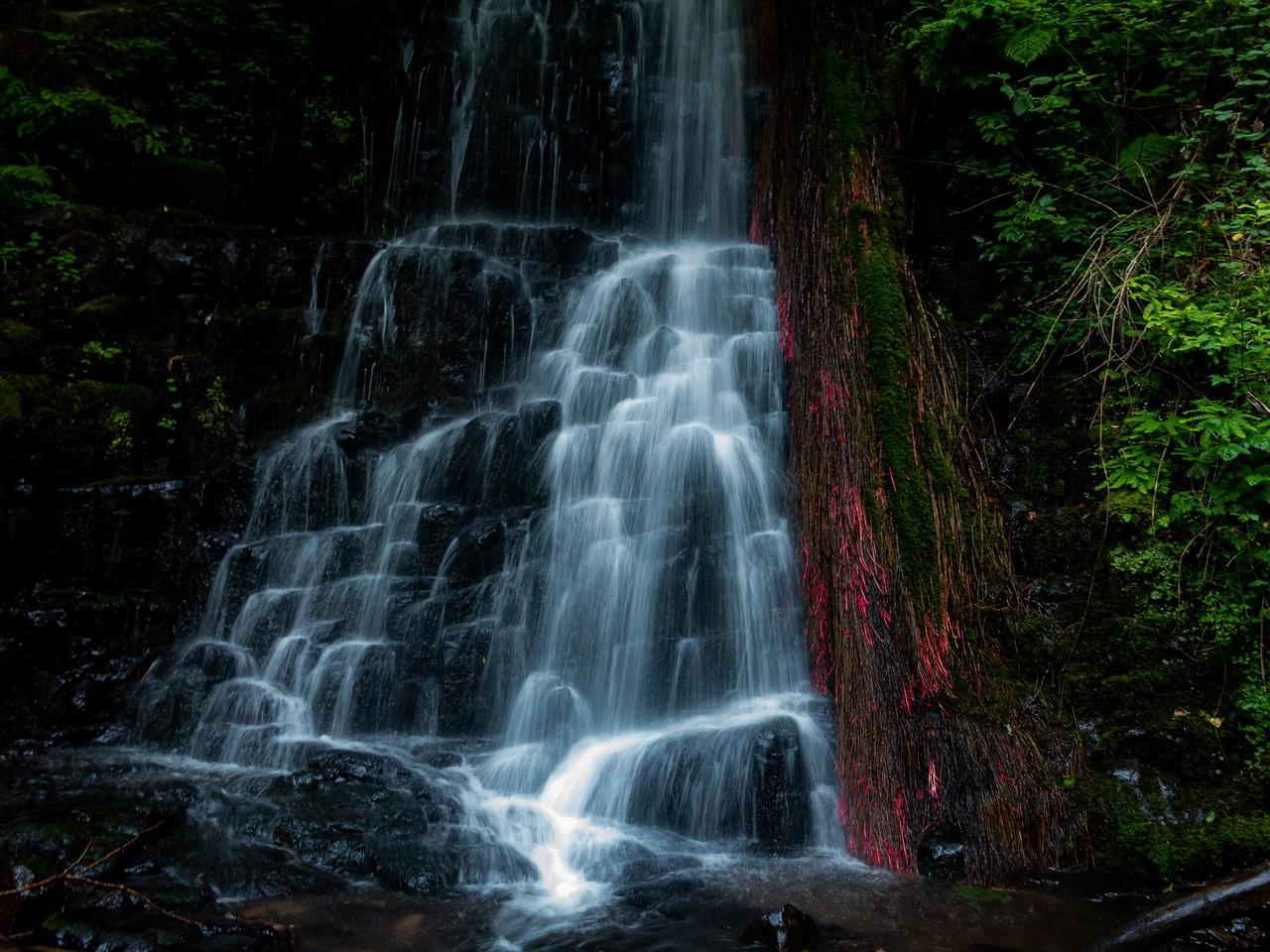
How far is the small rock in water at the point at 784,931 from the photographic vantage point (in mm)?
3746

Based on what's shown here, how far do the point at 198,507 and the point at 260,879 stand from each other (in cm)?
500

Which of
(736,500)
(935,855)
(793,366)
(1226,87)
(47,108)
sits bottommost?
(935,855)

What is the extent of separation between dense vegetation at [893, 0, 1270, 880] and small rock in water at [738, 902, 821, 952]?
205 centimetres

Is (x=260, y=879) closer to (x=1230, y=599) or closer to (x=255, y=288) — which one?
(x=1230, y=599)

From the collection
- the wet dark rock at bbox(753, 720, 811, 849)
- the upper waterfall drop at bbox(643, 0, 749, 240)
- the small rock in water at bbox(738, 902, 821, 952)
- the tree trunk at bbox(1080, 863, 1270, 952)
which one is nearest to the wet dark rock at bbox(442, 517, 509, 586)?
the wet dark rock at bbox(753, 720, 811, 849)

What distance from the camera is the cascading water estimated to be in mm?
5258

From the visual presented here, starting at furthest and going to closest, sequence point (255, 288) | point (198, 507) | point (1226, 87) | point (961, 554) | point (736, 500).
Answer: point (255, 288) < point (198, 507) < point (736, 500) < point (1226, 87) < point (961, 554)

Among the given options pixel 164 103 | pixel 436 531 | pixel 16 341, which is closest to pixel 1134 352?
pixel 436 531

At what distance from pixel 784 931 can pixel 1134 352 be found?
16.1 feet

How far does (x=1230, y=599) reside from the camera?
498 cm

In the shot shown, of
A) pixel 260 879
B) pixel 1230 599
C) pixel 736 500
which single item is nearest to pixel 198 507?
pixel 260 879

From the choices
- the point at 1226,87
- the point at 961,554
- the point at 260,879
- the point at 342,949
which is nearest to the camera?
the point at 342,949

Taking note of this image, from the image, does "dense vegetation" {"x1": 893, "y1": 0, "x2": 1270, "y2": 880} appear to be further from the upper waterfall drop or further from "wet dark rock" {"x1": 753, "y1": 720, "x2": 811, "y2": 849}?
the upper waterfall drop

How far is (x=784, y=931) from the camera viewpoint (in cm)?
377
